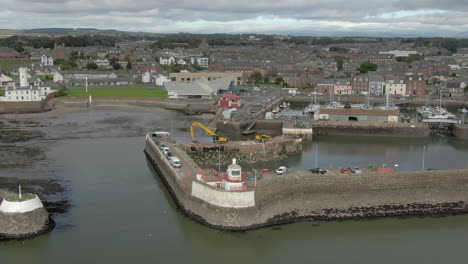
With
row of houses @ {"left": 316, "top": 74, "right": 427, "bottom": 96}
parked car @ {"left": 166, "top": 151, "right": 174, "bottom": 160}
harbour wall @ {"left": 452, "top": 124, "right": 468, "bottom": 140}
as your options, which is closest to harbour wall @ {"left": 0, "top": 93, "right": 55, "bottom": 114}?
parked car @ {"left": 166, "top": 151, "right": 174, "bottom": 160}

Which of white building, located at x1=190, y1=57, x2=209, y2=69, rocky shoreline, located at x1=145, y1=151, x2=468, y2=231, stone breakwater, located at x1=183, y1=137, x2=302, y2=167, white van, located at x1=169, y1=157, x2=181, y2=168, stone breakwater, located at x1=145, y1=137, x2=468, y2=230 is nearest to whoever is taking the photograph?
stone breakwater, located at x1=145, y1=137, x2=468, y2=230

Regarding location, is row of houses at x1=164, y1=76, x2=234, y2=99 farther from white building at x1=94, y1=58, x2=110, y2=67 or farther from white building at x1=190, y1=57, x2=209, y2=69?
white building at x1=190, y1=57, x2=209, y2=69

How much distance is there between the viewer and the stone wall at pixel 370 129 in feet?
91.0

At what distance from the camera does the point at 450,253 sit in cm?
1289

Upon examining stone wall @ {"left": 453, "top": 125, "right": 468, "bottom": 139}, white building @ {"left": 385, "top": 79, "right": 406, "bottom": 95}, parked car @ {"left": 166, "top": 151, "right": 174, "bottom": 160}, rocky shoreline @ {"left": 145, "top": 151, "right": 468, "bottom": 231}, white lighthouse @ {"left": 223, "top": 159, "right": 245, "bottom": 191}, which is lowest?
rocky shoreline @ {"left": 145, "top": 151, "right": 468, "bottom": 231}

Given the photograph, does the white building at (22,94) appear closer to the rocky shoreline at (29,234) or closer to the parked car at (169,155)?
the parked car at (169,155)

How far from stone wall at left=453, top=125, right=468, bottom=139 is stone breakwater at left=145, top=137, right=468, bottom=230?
40.8 feet

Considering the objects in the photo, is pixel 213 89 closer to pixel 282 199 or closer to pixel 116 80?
pixel 116 80

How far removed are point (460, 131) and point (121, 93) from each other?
2624cm

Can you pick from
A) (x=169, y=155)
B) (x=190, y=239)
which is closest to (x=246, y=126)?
(x=169, y=155)

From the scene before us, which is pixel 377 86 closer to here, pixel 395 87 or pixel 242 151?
pixel 395 87

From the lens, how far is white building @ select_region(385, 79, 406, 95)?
45062 millimetres

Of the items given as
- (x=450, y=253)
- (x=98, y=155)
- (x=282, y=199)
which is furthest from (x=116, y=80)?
(x=450, y=253)

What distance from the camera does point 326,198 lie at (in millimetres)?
14914
